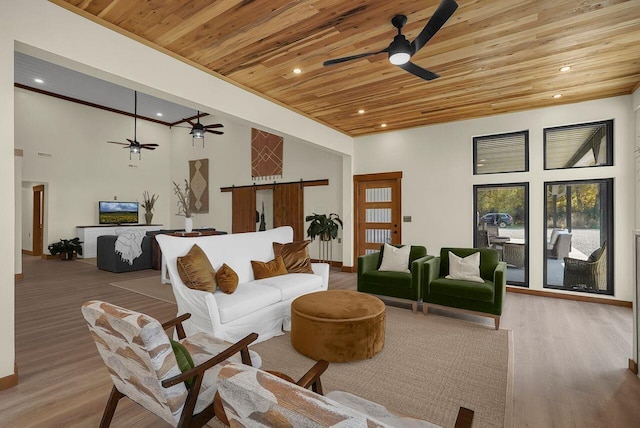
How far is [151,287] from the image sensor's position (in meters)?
5.38

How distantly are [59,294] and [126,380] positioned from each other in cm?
459

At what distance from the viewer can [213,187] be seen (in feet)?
33.4

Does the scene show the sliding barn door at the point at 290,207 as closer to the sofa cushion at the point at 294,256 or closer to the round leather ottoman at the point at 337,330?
the sofa cushion at the point at 294,256

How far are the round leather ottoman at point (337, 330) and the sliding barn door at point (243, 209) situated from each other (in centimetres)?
626

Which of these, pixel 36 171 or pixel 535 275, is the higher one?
pixel 36 171

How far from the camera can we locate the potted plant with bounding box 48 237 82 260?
8.54 m

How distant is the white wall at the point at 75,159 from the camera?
8.39 meters

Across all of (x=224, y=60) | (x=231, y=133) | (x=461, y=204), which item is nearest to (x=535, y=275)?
(x=461, y=204)

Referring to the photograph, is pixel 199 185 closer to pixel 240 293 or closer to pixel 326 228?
pixel 326 228

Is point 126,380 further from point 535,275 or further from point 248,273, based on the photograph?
point 535,275

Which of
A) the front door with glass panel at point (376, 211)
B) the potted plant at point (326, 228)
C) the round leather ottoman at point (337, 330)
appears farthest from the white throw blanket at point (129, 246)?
the round leather ottoman at point (337, 330)

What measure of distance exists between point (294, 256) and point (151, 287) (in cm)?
289

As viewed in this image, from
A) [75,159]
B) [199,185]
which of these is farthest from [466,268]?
[75,159]

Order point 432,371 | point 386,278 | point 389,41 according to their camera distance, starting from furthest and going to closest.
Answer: point 386,278, point 389,41, point 432,371
